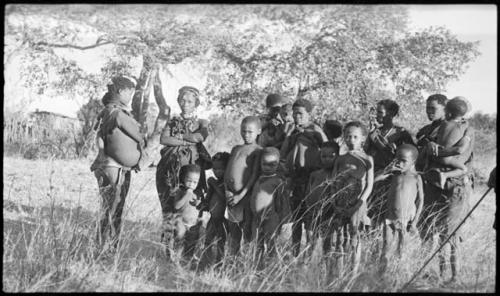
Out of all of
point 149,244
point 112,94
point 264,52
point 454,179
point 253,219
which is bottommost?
point 149,244

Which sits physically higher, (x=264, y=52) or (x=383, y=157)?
(x=264, y=52)

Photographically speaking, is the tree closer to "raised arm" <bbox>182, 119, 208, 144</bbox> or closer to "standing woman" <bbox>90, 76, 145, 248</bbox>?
"standing woman" <bbox>90, 76, 145, 248</bbox>

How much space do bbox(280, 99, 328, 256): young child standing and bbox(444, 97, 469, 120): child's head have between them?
3.63ft

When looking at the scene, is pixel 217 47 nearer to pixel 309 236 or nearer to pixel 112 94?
pixel 112 94

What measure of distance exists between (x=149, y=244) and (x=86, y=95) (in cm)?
313

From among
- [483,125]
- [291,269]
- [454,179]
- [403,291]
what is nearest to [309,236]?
[291,269]

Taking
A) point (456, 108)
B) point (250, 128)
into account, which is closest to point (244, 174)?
point (250, 128)

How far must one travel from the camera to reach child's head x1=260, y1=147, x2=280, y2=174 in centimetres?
550

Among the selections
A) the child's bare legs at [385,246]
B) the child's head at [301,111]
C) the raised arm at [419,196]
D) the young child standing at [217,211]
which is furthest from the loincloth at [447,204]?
the young child standing at [217,211]

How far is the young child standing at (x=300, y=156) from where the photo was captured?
5.83 metres

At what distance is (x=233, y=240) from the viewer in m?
5.77

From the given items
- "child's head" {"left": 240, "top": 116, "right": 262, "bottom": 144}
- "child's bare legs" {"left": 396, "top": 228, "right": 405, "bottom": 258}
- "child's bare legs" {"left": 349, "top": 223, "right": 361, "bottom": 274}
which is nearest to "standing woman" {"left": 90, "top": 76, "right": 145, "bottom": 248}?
"child's head" {"left": 240, "top": 116, "right": 262, "bottom": 144}

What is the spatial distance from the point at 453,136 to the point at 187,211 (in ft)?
7.88

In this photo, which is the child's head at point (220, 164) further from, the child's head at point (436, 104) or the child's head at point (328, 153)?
the child's head at point (436, 104)
